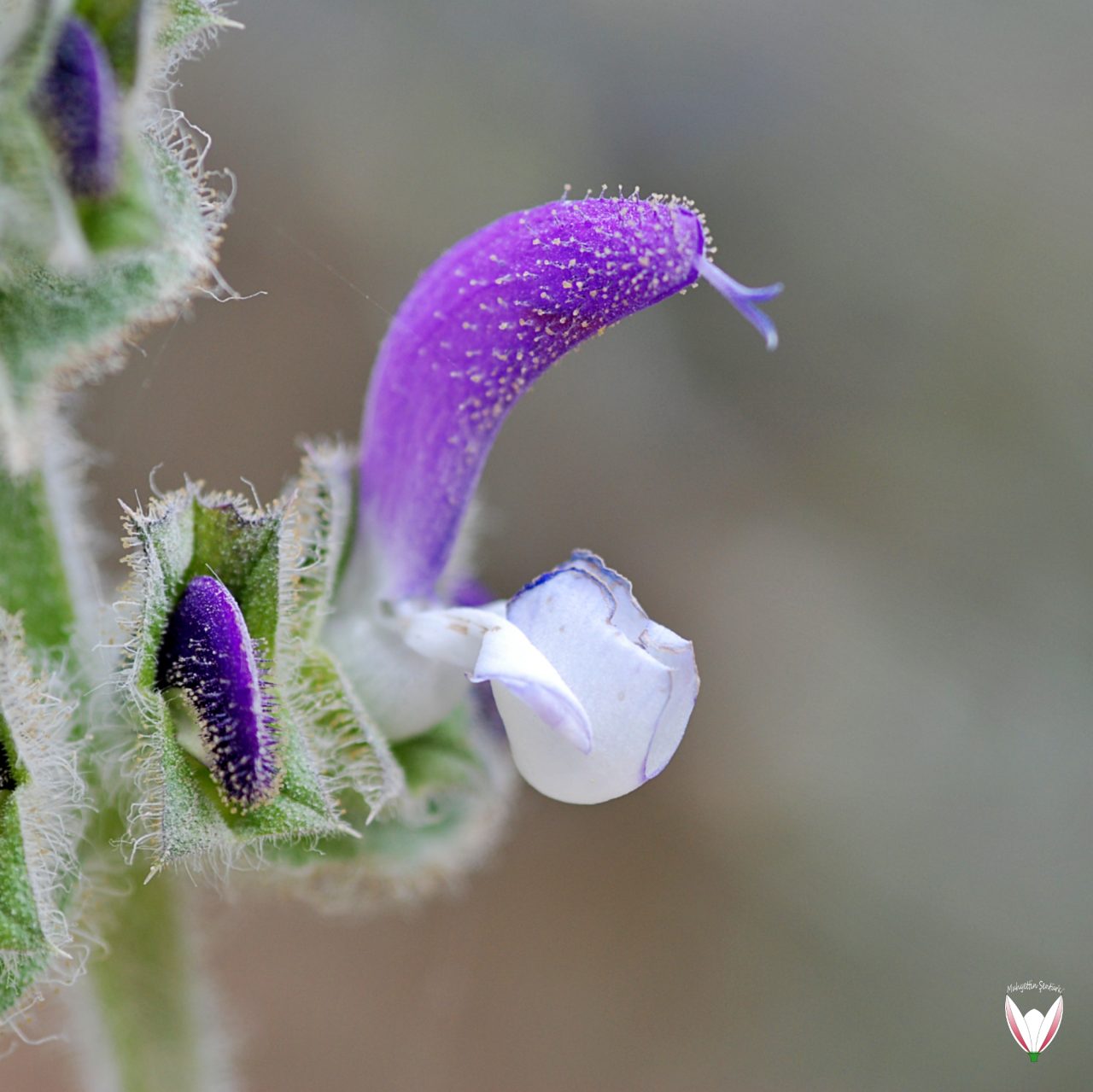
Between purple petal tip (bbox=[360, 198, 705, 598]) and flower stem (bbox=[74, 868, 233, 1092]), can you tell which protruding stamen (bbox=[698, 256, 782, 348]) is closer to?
purple petal tip (bbox=[360, 198, 705, 598])

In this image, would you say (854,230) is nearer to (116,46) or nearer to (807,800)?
(807,800)

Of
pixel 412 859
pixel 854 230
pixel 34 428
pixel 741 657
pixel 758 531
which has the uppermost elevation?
pixel 34 428

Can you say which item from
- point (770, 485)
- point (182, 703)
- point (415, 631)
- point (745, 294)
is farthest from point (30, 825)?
point (770, 485)

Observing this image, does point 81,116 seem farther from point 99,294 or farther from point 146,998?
point 146,998

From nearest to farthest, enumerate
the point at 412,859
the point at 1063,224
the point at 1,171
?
the point at 1,171 < the point at 412,859 < the point at 1063,224

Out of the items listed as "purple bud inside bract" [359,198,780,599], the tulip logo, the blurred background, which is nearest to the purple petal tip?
"purple bud inside bract" [359,198,780,599]

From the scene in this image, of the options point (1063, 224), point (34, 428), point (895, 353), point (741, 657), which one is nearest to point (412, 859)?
point (34, 428)
